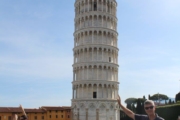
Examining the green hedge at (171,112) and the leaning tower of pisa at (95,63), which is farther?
the green hedge at (171,112)

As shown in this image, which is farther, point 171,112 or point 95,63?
point 171,112

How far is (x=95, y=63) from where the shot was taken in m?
41.4

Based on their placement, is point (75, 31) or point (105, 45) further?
point (75, 31)

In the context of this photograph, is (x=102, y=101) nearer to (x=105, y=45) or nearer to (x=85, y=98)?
(x=85, y=98)

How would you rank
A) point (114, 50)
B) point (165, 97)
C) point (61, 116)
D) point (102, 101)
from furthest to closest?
point (165, 97), point (61, 116), point (114, 50), point (102, 101)

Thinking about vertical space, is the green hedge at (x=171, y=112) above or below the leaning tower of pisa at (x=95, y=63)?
below

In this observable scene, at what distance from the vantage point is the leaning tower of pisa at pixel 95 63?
40.7m

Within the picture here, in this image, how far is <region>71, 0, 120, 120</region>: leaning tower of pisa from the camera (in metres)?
40.7

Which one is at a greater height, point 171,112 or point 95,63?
point 95,63

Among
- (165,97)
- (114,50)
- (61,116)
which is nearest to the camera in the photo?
(114,50)

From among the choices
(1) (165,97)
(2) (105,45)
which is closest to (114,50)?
(2) (105,45)

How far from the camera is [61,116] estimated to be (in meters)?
63.5

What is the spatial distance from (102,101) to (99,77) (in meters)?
3.92

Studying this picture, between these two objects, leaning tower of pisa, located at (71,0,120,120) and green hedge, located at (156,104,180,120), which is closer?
leaning tower of pisa, located at (71,0,120,120)
